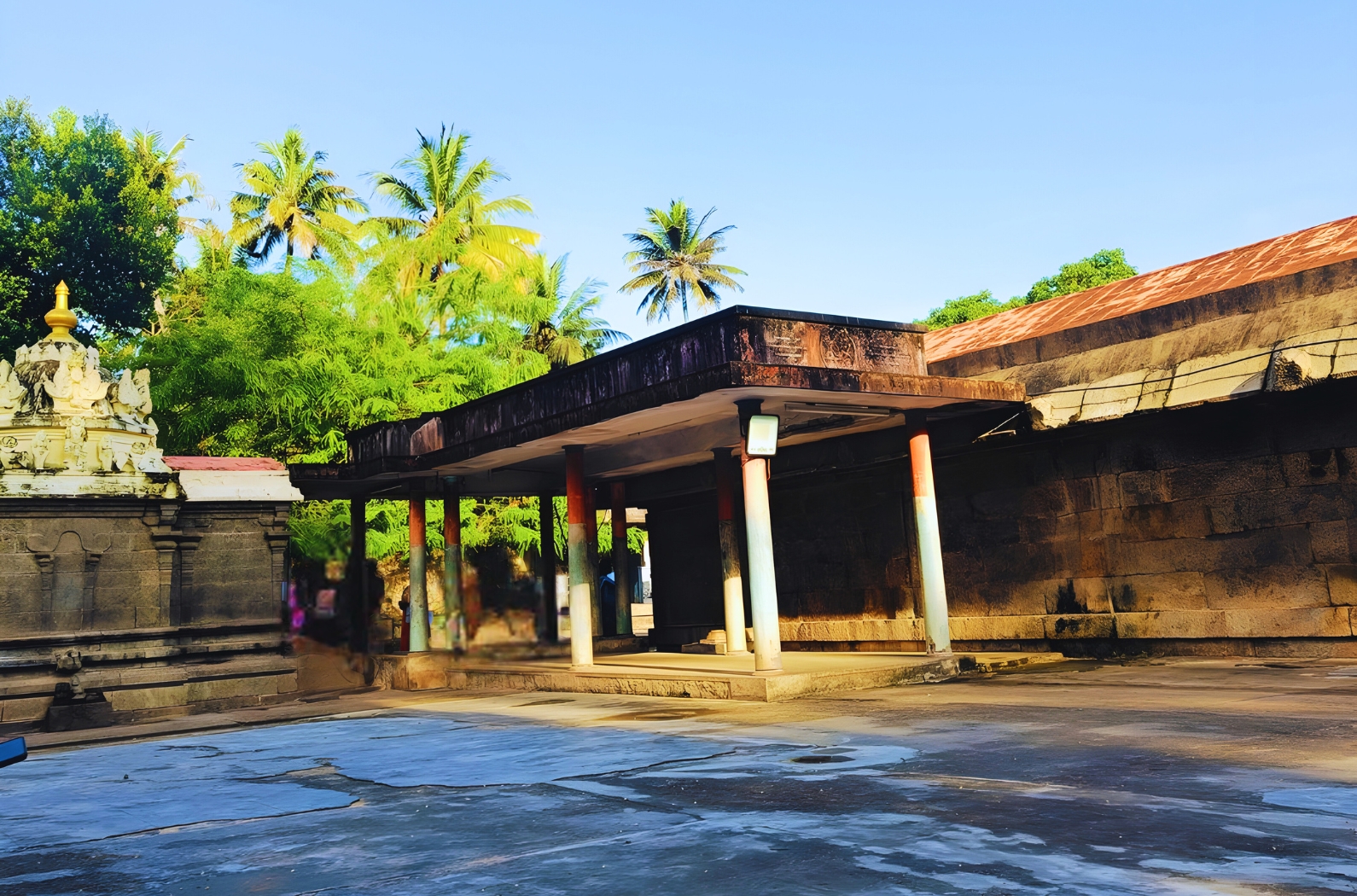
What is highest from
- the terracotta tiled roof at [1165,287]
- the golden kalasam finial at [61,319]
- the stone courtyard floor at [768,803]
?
the golden kalasam finial at [61,319]

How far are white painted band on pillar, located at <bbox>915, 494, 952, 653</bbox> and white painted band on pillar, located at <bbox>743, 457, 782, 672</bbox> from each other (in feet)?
7.26

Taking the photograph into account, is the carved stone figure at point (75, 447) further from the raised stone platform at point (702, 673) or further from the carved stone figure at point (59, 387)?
the raised stone platform at point (702, 673)

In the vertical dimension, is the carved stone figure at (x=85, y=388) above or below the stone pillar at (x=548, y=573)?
above

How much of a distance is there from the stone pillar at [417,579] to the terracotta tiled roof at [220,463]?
2232 millimetres

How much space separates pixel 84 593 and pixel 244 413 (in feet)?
29.3

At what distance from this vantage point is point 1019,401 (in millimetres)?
12711

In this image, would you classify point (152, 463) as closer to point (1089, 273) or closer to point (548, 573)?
point (548, 573)

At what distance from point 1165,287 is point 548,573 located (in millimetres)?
11433

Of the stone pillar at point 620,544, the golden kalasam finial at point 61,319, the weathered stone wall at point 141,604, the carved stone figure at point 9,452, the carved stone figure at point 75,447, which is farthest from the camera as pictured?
the stone pillar at point 620,544

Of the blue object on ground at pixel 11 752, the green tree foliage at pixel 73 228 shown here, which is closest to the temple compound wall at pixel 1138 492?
the blue object on ground at pixel 11 752

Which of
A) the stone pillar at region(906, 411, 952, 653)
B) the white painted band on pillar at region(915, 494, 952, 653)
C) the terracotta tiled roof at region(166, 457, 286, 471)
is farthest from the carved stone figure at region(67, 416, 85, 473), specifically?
the white painted band on pillar at region(915, 494, 952, 653)

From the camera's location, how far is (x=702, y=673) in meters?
11.6

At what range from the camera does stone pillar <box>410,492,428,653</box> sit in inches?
678

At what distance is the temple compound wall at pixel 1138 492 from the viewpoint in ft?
35.8
